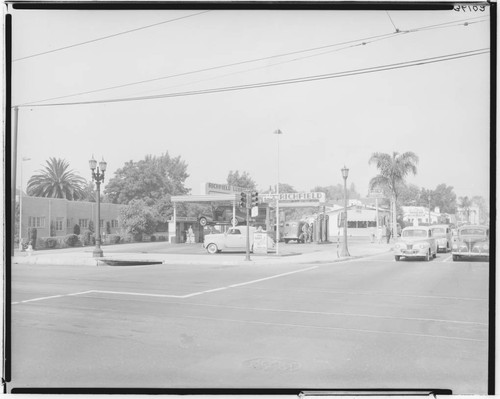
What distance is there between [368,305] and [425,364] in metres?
3.76

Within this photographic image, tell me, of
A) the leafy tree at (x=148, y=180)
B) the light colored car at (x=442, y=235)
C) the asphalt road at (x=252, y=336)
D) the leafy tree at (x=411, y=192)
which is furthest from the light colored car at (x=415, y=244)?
the leafy tree at (x=148, y=180)

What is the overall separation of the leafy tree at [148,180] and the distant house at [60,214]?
2.04 feet

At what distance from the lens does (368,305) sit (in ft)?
32.5

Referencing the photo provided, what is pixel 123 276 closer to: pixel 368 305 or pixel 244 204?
pixel 244 204

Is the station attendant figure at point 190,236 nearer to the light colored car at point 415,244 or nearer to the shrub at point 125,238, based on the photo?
the shrub at point 125,238

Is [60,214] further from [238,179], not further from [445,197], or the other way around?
[445,197]

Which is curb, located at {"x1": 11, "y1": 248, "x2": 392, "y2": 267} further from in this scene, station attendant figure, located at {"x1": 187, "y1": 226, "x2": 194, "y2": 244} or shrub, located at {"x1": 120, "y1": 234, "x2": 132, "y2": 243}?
shrub, located at {"x1": 120, "y1": 234, "x2": 132, "y2": 243}

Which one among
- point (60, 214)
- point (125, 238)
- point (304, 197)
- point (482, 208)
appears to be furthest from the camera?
point (125, 238)

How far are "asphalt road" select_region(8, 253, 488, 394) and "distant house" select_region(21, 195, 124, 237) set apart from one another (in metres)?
1.23

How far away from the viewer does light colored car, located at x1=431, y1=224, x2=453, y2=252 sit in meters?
20.7

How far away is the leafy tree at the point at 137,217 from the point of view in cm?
1368

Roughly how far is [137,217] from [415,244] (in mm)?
12173

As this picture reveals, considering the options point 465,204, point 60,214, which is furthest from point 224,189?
point 465,204

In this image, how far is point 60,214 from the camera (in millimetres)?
12453
